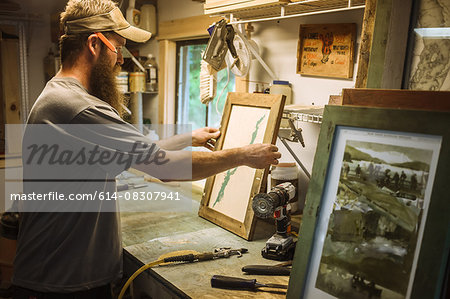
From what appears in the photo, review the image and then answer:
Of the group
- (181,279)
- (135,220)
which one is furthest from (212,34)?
(181,279)

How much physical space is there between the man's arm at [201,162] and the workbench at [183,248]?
1.05 feet

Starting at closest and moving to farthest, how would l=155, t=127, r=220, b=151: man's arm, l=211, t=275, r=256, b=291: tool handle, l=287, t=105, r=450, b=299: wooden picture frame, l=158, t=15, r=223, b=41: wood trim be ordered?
l=287, t=105, r=450, b=299: wooden picture frame, l=211, t=275, r=256, b=291: tool handle, l=155, t=127, r=220, b=151: man's arm, l=158, t=15, r=223, b=41: wood trim

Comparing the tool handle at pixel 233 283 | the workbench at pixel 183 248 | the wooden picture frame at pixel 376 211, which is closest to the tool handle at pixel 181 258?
the workbench at pixel 183 248

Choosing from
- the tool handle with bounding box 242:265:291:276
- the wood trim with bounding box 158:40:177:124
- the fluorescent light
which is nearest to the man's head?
the tool handle with bounding box 242:265:291:276

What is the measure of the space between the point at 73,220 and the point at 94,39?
68 cm

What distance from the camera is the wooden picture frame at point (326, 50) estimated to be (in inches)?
64.3

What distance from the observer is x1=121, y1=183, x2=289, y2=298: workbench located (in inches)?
47.8

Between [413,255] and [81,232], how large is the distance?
3.52ft

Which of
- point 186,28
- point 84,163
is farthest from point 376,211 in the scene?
point 186,28

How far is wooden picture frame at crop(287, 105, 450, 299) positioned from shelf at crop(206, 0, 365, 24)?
0.70 metres

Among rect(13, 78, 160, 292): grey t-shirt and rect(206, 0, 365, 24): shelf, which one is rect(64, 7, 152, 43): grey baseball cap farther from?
rect(206, 0, 365, 24): shelf

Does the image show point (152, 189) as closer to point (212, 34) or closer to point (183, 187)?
point (183, 187)

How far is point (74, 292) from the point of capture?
136 cm

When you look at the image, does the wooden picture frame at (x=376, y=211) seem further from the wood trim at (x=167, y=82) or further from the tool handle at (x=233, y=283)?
the wood trim at (x=167, y=82)
